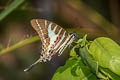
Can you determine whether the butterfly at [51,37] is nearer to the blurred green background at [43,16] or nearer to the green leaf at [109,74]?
the green leaf at [109,74]

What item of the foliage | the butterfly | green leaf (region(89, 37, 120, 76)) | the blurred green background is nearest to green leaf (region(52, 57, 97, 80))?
the foliage

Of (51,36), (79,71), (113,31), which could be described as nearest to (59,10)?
(113,31)

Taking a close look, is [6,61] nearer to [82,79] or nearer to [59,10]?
[59,10]

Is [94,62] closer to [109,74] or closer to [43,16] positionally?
[109,74]

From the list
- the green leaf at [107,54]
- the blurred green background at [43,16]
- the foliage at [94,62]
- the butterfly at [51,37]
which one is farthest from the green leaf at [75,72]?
the blurred green background at [43,16]

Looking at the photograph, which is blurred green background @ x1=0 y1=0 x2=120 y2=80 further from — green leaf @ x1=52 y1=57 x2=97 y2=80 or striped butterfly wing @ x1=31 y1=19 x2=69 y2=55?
green leaf @ x1=52 y1=57 x2=97 y2=80

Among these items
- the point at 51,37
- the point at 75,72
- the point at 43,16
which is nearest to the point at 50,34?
the point at 51,37
